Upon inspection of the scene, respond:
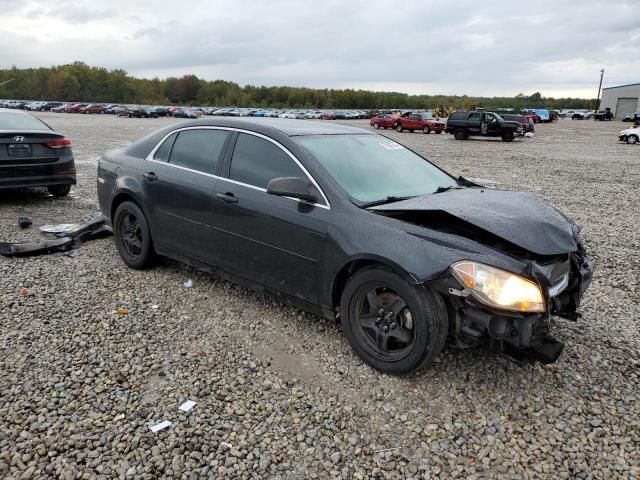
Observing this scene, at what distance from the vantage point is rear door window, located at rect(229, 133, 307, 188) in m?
4.02

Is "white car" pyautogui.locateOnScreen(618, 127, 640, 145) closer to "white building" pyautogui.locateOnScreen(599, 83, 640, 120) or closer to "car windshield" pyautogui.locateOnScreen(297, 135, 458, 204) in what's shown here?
"car windshield" pyautogui.locateOnScreen(297, 135, 458, 204)

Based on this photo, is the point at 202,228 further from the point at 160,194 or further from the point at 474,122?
the point at 474,122

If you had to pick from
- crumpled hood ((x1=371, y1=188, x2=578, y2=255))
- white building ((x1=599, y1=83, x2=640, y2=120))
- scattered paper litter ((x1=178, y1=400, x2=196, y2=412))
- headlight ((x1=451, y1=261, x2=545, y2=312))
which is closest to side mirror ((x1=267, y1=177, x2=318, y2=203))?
crumpled hood ((x1=371, y1=188, x2=578, y2=255))

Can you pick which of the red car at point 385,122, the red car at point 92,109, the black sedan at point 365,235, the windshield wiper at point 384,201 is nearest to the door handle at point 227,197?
the black sedan at point 365,235

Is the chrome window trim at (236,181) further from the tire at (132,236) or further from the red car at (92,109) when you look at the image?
the red car at (92,109)

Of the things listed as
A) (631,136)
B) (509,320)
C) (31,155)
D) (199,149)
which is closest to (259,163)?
(199,149)

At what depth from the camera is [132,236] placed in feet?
17.7

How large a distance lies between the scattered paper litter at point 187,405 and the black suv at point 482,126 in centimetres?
2775

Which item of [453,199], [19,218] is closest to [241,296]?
[453,199]

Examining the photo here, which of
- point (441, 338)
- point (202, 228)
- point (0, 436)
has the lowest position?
point (0, 436)

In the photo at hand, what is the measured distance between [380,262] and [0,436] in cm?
238

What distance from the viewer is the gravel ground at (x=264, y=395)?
2689 mm

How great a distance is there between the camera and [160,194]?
4.88 metres

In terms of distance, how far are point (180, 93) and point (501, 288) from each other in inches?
5286
